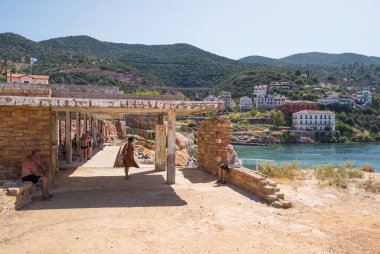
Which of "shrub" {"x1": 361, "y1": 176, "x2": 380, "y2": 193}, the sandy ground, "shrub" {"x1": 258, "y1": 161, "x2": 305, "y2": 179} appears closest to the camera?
the sandy ground

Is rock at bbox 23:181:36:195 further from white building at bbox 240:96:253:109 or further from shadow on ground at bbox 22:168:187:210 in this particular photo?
white building at bbox 240:96:253:109

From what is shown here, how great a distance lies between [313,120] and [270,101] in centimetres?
2231

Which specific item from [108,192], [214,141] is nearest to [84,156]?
[214,141]

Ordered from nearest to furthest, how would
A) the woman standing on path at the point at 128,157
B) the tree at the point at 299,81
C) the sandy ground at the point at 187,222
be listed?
1. the sandy ground at the point at 187,222
2. the woman standing on path at the point at 128,157
3. the tree at the point at 299,81

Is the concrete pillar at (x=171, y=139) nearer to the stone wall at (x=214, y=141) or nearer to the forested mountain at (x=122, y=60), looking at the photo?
the stone wall at (x=214, y=141)

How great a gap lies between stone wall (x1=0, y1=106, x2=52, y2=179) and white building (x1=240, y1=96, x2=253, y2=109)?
106591 millimetres

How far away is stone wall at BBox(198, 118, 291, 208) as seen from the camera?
25.9 feet

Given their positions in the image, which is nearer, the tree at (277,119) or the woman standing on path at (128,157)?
the woman standing on path at (128,157)

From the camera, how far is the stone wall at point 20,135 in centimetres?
850

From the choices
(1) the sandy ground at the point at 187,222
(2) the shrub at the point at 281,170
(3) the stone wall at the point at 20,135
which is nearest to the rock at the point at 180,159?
(2) the shrub at the point at 281,170

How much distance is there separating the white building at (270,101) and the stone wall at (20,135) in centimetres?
11080

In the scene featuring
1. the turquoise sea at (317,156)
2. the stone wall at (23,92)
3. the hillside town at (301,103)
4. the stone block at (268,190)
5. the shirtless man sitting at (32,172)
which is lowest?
the turquoise sea at (317,156)

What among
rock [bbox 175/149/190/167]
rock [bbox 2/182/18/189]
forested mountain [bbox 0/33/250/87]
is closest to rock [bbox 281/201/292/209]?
rock [bbox 2/182/18/189]

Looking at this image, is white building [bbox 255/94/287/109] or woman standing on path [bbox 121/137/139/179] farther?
white building [bbox 255/94/287/109]
